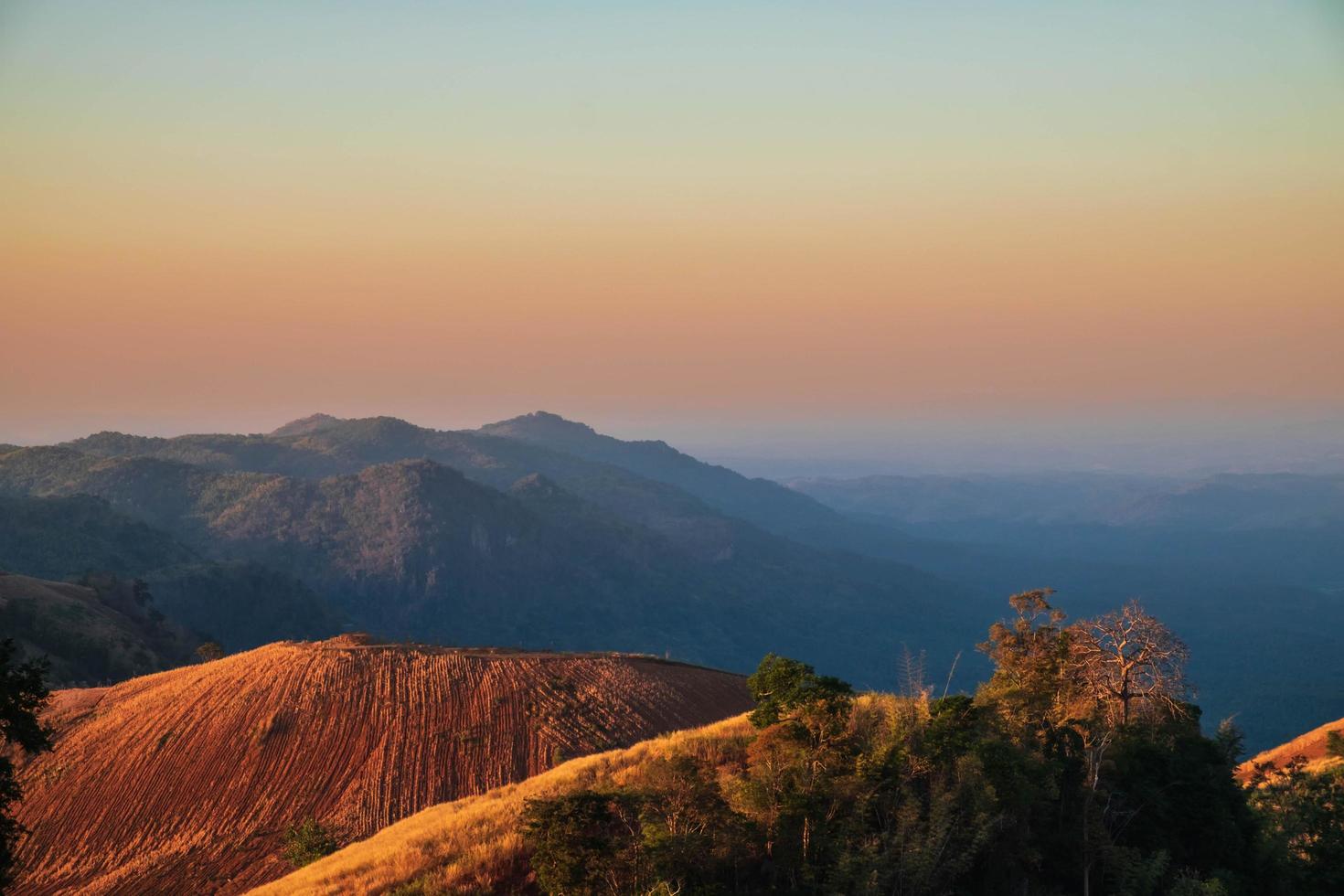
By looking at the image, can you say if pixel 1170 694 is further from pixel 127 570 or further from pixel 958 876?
pixel 127 570

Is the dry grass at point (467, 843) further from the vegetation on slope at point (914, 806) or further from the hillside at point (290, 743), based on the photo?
the hillside at point (290, 743)

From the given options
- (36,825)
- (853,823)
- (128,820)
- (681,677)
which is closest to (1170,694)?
(853,823)

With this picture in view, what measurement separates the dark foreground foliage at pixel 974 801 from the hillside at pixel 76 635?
7538cm

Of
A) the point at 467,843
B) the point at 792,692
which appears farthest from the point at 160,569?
the point at 792,692

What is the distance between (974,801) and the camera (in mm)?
24266

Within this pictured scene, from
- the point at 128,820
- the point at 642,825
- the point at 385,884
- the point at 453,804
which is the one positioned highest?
the point at 642,825

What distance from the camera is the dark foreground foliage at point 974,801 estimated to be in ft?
69.4

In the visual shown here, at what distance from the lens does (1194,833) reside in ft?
105

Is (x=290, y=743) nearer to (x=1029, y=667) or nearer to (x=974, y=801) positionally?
(x=1029, y=667)

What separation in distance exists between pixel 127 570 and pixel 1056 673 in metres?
172

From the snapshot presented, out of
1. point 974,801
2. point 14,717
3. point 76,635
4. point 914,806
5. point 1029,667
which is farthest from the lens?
point 76,635

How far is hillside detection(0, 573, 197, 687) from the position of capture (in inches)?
3307

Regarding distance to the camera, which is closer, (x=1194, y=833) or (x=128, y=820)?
(x=1194, y=833)

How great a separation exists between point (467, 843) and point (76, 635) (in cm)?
8467
